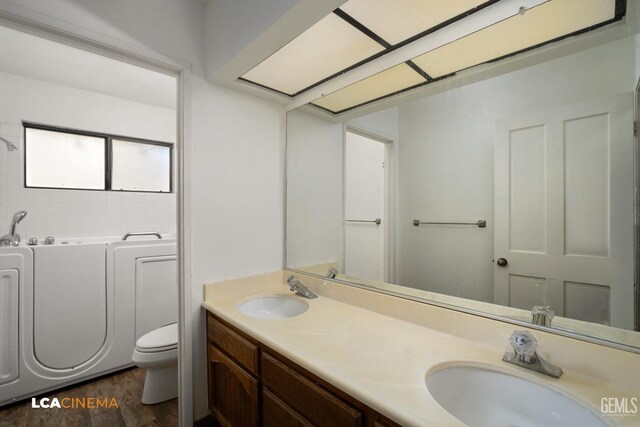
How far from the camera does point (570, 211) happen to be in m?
0.98

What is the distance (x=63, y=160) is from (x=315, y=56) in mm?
2708

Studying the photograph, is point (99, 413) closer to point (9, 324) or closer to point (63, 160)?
point (9, 324)

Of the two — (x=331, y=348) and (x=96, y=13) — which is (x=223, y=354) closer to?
(x=331, y=348)

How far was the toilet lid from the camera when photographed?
182 cm

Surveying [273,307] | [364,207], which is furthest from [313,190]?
[273,307]

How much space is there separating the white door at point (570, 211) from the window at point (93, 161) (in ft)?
10.8

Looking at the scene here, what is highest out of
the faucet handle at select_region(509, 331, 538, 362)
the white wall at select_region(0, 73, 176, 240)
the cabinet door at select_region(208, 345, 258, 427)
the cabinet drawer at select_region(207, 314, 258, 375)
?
A: the white wall at select_region(0, 73, 176, 240)

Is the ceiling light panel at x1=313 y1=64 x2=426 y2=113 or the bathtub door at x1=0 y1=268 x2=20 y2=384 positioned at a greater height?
the ceiling light panel at x1=313 y1=64 x2=426 y2=113

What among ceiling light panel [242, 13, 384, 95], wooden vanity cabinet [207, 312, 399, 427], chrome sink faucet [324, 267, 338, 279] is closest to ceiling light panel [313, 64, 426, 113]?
ceiling light panel [242, 13, 384, 95]

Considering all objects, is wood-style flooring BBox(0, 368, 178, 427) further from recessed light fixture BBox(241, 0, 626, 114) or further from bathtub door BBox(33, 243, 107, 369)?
recessed light fixture BBox(241, 0, 626, 114)

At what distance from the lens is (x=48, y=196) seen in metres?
2.42

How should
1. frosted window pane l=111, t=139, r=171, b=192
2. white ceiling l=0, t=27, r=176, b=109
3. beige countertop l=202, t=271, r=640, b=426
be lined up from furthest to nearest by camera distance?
1. frosted window pane l=111, t=139, r=171, b=192
2. white ceiling l=0, t=27, r=176, b=109
3. beige countertop l=202, t=271, r=640, b=426

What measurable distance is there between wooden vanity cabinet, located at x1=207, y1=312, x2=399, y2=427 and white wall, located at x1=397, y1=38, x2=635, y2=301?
0.70 meters

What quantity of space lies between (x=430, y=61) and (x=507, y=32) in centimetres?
30
